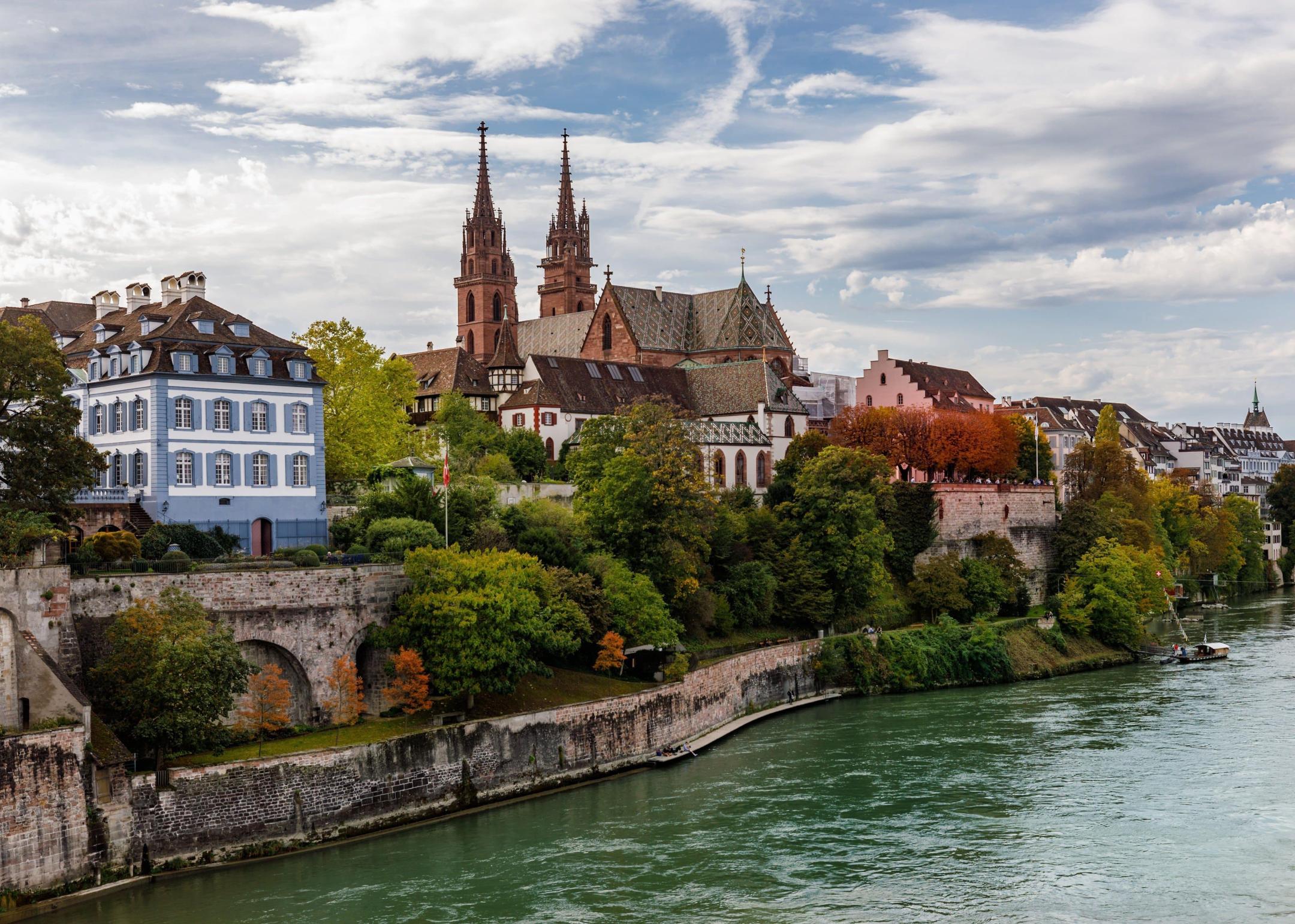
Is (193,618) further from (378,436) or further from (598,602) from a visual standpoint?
(378,436)

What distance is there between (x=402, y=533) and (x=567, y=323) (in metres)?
71.4

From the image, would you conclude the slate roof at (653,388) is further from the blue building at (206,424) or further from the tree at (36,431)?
the tree at (36,431)

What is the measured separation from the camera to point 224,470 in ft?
163

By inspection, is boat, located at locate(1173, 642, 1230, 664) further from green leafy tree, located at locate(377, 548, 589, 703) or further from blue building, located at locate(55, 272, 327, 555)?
blue building, located at locate(55, 272, 327, 555)

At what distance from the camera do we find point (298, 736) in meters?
39.1

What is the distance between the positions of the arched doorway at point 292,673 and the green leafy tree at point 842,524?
102ft


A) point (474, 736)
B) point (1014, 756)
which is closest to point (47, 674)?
point (474, 736)

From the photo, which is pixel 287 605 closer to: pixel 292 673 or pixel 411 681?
pixel 292 673

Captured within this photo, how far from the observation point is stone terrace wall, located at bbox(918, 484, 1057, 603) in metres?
80.4

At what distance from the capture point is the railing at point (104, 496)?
48.3m

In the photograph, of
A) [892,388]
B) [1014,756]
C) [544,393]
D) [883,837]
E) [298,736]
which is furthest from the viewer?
[892,388]

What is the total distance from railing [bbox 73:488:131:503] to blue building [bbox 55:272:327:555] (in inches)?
1.7

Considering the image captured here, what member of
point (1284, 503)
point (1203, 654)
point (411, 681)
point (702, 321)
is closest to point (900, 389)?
point (702, 321)

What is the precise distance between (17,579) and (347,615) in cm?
1035
